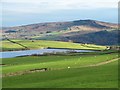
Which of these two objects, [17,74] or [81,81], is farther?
[17,74]

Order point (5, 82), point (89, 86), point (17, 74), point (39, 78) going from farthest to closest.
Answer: point (17, 74) → point (39, 78) → point (5, 82) → point (89, 86)

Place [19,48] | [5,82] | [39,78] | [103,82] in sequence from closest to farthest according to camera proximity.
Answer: [103,82], [5,82], [39,78], [19,48]

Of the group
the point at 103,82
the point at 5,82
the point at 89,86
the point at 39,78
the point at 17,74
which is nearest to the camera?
the point at 89,86

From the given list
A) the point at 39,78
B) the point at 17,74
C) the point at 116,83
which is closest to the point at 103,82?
the point at 116,83

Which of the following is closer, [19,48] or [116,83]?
[116,83]

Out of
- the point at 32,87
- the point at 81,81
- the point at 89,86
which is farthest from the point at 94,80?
the point at 32,87

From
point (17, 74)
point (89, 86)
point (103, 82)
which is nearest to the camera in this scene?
point (89, 86)

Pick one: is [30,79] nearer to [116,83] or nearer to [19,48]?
[116,83]

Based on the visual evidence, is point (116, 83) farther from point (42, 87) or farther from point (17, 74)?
point (17, 74)
